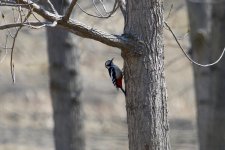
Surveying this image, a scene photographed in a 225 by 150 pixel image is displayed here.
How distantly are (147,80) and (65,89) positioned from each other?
11.5 ft

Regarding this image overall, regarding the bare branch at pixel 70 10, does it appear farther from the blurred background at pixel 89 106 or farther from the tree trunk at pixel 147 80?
the blurred background at pixel 89 106

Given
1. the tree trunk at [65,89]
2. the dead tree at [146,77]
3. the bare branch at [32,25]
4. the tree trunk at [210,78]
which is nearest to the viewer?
the bare branch at [32,25]

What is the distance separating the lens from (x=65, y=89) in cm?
862

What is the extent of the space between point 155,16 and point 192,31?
199 inches

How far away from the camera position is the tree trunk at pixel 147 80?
5168mm

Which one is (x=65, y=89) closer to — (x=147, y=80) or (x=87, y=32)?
(x=147, y=80)

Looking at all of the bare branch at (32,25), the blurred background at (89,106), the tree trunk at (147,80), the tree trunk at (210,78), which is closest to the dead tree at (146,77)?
the tree trunk at (147,80)

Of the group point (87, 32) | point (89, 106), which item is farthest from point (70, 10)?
point (89, 106)

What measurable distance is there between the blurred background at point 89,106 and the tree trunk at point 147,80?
11.8 meters

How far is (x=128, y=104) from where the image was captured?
525 centimetres

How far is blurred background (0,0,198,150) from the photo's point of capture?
17781mm

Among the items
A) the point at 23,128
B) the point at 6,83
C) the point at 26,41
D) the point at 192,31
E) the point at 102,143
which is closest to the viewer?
the point at 192,31

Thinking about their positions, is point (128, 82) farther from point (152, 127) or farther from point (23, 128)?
point (23, 128)

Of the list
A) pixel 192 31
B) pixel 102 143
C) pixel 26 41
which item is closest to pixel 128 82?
pixel 192 31
